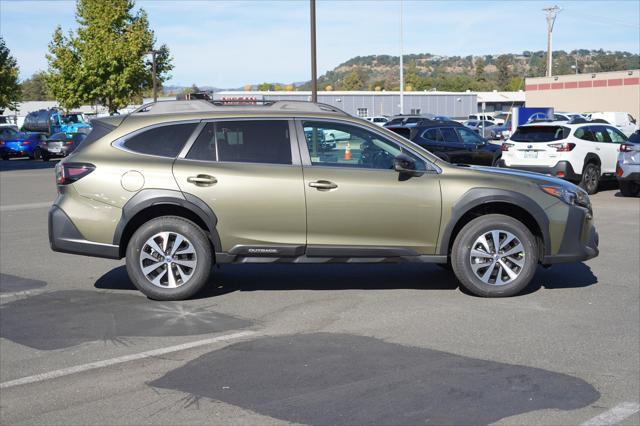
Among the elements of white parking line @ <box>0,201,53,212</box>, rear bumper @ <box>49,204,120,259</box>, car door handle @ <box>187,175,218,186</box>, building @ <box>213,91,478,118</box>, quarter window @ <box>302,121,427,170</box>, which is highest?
building @ <box>213,91,478,118</box>

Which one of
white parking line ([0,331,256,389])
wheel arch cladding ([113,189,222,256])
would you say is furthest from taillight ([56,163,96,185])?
white parking line ([0,331,256,389])

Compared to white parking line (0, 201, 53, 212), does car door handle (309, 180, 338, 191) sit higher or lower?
higher

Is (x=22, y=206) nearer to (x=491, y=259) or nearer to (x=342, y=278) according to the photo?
(x=342, y=278)

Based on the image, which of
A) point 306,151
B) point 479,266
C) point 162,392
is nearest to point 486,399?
point 162,392

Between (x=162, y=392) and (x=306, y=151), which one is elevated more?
(x=306, y=151)

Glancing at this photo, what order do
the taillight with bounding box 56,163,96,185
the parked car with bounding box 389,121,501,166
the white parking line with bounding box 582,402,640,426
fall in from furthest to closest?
the parked car with bounding box 389,121,501,166
the taillight with bounding box 56,163,96,185
the white parking line with bounding box 582,402,640,426

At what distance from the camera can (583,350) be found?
20.8 feet

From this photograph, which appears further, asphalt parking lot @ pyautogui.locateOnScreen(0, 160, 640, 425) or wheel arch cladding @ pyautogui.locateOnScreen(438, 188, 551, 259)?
wheel arch cladding @ pyautogui.locateOnScreen(438, 188, 551, 259)

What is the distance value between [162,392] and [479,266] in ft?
12.6

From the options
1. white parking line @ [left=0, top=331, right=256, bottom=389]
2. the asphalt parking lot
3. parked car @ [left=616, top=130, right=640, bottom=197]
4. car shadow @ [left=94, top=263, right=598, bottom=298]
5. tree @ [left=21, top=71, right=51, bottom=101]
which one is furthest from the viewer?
tree @ [left=21, top=71, right=51, bottom=101]

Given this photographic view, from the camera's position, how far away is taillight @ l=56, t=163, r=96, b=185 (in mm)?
8039

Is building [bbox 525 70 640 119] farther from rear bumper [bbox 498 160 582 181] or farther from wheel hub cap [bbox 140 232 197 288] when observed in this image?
wheel hub cap [bbox 140 232 197 288]

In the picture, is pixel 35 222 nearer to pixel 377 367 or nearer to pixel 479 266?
pixel 479 266

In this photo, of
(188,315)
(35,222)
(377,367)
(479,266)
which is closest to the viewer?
(377,367)
